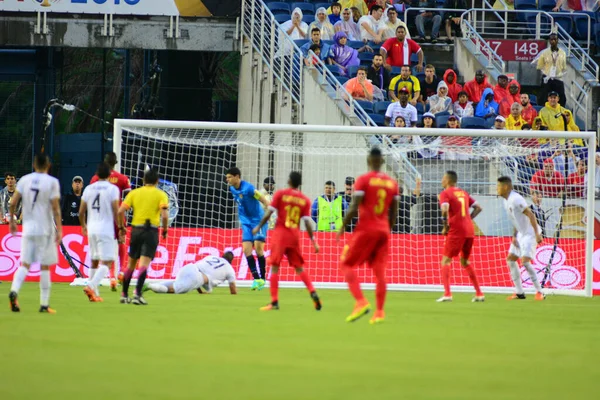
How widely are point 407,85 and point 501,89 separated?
95.9 inches

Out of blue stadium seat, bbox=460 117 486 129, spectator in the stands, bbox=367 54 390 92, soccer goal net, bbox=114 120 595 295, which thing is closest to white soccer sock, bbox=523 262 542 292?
soccer goal net, bbox=114 120 595 295

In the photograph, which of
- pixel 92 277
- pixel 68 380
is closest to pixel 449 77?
pixel 92 277

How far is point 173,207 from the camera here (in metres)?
21.9

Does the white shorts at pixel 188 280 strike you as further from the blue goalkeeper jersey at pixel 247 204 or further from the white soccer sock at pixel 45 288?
the white soccer sock at pixel 45 288

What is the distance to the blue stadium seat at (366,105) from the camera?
→ 25.3 meters

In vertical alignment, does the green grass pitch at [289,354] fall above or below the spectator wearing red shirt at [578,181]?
below

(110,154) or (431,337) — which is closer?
(431,337)

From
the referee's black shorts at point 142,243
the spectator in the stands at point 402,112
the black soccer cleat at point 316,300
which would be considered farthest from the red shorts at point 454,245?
the spectator in the stands at point 402,112

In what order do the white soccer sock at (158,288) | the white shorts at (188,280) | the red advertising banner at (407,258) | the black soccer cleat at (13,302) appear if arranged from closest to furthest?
the black soccer cleat at (13,302) < the white shorts at (188,280) < the white soccer sock at (158,288) < the red advertising banner at (407,258)

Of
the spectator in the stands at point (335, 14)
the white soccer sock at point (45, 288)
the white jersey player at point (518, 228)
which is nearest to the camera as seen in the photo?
the white soccer sock at point (45, 288)

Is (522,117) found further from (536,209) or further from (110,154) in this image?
(110,154)

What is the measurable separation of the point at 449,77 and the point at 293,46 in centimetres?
363

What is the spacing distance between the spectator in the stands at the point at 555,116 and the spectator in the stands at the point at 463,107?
1.63m

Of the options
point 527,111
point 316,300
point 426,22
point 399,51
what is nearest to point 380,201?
point 316,300
